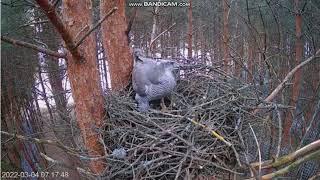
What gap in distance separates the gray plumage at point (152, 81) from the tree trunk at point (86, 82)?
225mm

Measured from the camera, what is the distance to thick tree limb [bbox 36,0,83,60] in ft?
4.86

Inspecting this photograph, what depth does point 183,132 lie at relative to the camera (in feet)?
6.17

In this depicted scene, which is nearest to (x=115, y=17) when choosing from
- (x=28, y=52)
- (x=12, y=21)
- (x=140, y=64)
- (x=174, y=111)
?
(x=140, y=64)

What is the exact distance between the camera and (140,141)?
1.95 meters

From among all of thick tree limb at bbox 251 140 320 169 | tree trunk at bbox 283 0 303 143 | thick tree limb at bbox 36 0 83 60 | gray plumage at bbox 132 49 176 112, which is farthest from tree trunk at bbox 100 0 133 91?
tree trunk at bbox 283 0 303 143

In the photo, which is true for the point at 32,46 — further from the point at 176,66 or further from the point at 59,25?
the point at 176,66

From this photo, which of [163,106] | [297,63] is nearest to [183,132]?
[163,106]

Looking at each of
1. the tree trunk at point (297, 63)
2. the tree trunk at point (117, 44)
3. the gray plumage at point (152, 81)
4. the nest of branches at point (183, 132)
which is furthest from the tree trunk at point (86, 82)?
the tree trunk at point (297, 63)

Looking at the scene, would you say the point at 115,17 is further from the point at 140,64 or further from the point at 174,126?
the point at 174,126

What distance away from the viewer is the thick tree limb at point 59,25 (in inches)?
58.3

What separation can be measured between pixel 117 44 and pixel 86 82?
0.52m

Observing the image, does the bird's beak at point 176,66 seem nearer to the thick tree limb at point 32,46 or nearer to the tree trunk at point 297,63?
the thick tree limb at point 32,46

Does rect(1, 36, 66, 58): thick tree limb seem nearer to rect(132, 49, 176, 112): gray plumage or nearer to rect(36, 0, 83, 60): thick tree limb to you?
rect(36, 0, 83, 60): thick tree limb

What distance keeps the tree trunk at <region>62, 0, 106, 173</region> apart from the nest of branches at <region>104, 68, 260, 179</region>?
0.22 feet
